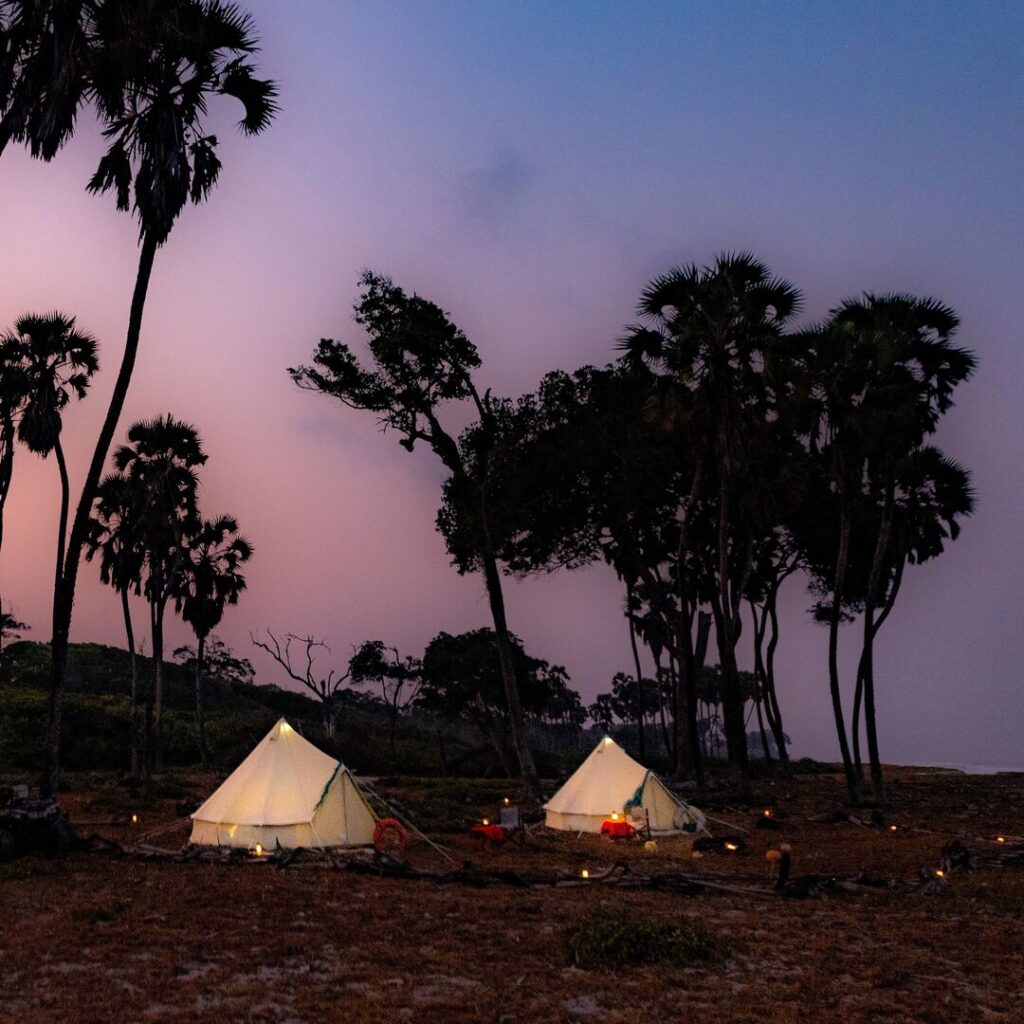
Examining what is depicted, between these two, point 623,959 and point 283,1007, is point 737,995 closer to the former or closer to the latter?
point 623,959

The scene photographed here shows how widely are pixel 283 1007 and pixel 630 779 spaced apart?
15.8 m

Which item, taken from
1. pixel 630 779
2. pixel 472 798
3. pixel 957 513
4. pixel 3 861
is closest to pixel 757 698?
pixel 957 513

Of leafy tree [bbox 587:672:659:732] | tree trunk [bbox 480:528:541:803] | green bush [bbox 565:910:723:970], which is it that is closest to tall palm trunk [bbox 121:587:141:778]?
tree trunk [bbox 480:528:541:803]

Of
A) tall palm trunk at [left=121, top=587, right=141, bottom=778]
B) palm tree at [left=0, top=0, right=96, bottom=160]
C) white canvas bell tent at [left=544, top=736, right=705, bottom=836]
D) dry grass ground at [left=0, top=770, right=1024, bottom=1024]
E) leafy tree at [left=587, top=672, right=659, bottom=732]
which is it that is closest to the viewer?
dry grass ground at [left=0, top=770, right=1024, bottom=1024]

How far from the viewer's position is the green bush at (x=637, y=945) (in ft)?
29.1

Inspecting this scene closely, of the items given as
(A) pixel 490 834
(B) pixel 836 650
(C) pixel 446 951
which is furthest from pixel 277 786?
(B) pixel 836 650

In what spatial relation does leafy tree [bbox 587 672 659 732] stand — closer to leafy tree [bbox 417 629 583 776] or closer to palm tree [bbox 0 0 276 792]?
leafy tree [bbox 417 629 583 776]

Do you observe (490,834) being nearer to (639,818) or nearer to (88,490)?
(639,818)

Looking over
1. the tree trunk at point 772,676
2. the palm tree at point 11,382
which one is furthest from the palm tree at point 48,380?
the tree trunk at point 772,676

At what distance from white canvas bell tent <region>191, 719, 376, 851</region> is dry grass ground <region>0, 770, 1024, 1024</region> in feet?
7.00

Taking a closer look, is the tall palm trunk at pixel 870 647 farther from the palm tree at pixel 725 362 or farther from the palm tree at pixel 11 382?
the palm tree at pixel 11 382

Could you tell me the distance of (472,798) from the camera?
30172 mm

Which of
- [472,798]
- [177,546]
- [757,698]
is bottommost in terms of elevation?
[472,798]

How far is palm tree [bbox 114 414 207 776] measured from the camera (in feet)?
112
